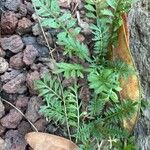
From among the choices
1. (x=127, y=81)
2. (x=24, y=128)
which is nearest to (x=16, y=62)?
(x=24, y=128)

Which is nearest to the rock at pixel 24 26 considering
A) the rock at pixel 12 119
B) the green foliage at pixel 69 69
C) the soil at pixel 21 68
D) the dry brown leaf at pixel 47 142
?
the soil at pixel 21 68

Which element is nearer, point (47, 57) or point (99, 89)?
point (99, 89)

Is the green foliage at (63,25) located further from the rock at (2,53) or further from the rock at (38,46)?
the rock at (2,53)

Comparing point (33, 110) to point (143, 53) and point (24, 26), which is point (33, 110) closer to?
point (24, 26)

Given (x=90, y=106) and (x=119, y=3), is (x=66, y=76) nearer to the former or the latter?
(x=90, y=106)

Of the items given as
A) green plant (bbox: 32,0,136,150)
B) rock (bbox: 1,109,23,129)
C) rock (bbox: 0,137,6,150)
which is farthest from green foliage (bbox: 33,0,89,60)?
rock (bbox: 0,137,6,150)

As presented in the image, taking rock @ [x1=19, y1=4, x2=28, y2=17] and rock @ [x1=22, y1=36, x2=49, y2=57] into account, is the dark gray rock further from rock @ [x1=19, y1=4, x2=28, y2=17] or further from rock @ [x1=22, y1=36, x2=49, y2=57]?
rock @ [x1=19, y1=4, x2=28, y2=17]

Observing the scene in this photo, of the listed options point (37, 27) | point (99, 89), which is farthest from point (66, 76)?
point (37, 27)
